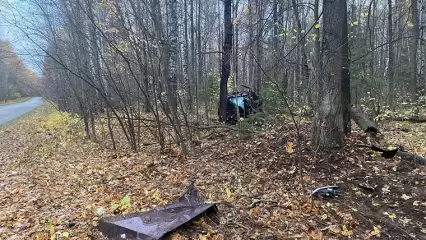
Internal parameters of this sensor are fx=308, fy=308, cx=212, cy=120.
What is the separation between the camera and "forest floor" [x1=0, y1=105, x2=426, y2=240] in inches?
143

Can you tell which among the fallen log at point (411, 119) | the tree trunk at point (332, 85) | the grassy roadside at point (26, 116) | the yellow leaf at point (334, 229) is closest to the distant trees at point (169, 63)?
the tree trunk at point (332, 85)

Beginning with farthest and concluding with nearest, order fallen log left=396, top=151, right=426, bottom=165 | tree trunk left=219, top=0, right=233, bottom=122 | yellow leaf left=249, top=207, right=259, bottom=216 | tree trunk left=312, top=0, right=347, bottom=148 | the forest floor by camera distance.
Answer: tree trunk left=219, top=0, right=233, bottom=122, tree trunk left=312, top=0, right=347, bottom=148, fallen log left=396, top=151, right=426, bottom=165, yellow leaf left=249, top=207, right=259, bottom=216, the forest floor

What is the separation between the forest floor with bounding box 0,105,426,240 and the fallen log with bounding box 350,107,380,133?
1.45 ft

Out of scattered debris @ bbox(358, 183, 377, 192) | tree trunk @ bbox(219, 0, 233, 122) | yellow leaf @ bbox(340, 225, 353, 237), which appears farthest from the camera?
tree trunk @ bbox(219, 0, 233, 122)

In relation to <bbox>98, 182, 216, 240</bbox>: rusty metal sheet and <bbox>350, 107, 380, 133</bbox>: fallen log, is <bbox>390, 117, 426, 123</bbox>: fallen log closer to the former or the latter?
<bbox>350, 107, 380, 133</bbox>: fallen log

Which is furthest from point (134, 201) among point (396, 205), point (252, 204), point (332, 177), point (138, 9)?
point (138, 9)

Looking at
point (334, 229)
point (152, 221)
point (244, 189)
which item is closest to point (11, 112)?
point (244, 189)

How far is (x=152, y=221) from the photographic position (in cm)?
347

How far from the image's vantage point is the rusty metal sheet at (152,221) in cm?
319

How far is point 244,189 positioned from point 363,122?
354 centimetres

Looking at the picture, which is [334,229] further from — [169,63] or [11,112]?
[11,112]

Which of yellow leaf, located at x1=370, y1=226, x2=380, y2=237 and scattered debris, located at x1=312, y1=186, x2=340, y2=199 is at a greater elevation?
scattered debris, located at x1=312, y1=186, x2=340, y2=199

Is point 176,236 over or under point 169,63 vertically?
under

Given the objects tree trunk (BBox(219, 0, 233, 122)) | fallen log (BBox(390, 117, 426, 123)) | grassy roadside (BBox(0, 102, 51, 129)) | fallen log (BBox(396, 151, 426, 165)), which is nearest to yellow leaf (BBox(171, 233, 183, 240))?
fallen log (BBox(396, 151, 426, 165))
